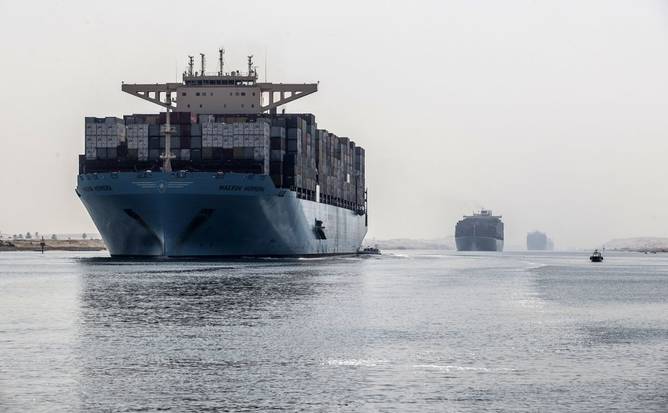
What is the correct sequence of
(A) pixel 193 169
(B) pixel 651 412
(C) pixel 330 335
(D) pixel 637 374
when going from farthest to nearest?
1. (A) pixel 193 169
2. (C) pixel 330 335
3. (D) pixel 637 374
4. (B) pixel 651 412

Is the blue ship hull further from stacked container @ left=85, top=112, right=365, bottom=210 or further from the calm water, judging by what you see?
the calm water

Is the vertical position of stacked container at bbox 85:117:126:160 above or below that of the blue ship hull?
above

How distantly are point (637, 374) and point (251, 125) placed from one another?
260 feet

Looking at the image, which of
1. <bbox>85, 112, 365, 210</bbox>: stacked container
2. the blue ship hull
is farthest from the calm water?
<bbox>85, 112, 365, 210</bbox>: stacked container

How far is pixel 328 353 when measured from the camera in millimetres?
23109

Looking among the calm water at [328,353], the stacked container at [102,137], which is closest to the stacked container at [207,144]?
the stacked container at [102,137]

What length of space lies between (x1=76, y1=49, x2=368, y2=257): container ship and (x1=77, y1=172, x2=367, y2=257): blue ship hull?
0.31 feet

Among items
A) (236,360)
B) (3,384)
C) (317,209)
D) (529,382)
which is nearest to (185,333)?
(236,360)

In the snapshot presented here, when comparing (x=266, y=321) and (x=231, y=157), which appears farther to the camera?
(x=231, y=157)

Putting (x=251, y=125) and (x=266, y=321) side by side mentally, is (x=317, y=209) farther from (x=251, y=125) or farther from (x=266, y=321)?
(x=266, y=321)

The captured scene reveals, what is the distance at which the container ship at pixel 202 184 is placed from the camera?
298 feet

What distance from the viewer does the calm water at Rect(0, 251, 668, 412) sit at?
1686 centimetres

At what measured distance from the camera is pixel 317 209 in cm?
11412

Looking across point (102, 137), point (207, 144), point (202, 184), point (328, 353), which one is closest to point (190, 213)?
point (202, 184)
